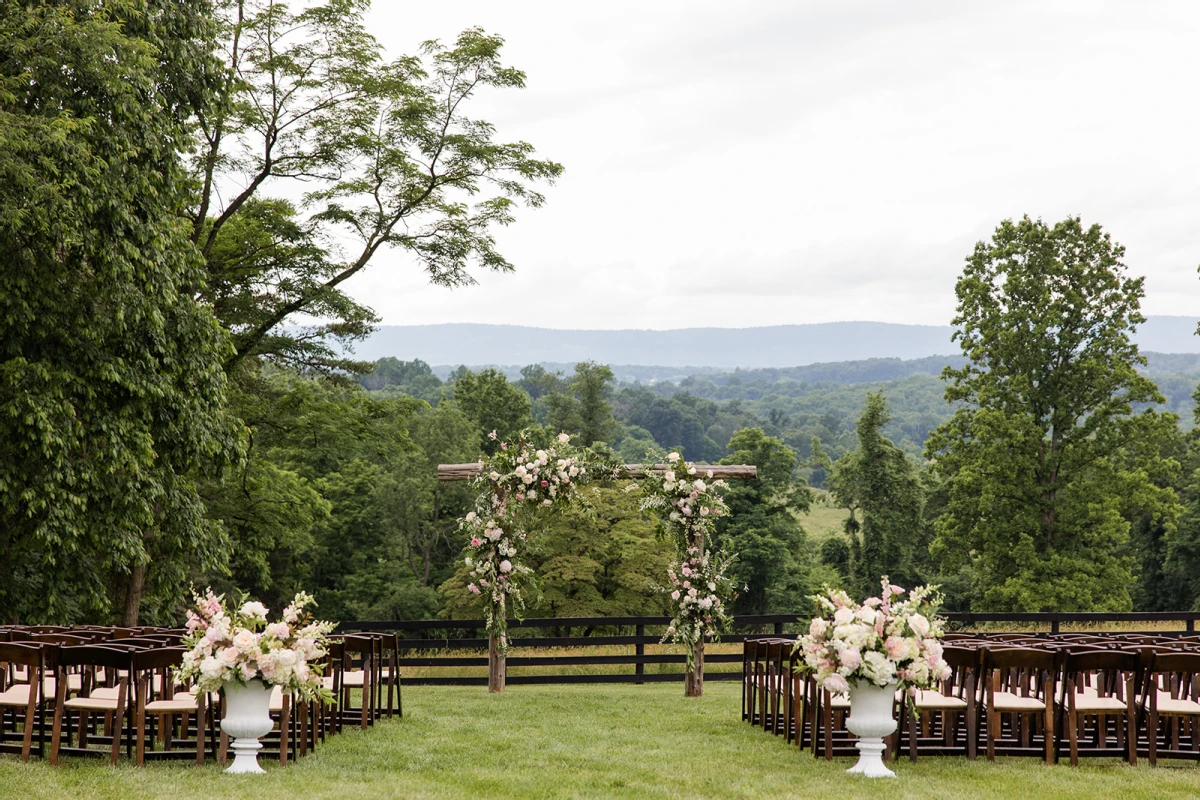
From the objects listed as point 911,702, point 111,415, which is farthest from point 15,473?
point 911,702

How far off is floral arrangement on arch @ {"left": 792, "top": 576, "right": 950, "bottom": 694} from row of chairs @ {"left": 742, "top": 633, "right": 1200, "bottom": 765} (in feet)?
0.85

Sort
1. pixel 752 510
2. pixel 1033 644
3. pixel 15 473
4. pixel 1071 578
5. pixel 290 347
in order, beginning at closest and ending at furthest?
pixel 1033 644
pixel 15 473
pixel 290 347
pixel 1071 578
pixel 752 510

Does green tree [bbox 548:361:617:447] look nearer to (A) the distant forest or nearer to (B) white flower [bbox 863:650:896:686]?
(A) the distant forest

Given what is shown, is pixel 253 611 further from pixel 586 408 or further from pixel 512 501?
pixel 586 408

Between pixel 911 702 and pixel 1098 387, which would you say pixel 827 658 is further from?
pixel 1098 387

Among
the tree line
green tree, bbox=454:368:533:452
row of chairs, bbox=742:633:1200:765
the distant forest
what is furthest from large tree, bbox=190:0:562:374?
the distant forest

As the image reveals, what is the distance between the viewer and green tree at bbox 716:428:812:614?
4334 cm

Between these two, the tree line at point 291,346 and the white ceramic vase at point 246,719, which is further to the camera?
the tree line at point 291,346

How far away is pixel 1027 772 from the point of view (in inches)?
297

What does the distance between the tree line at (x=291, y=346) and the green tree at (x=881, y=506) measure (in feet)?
2.85

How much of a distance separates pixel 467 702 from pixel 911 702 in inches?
258

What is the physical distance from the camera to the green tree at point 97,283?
11875 mm

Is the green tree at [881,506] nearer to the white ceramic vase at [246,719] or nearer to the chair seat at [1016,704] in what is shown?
the chair seat at [1016,704]

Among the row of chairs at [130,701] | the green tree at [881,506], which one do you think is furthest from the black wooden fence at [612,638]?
the green tree at [881,506]
